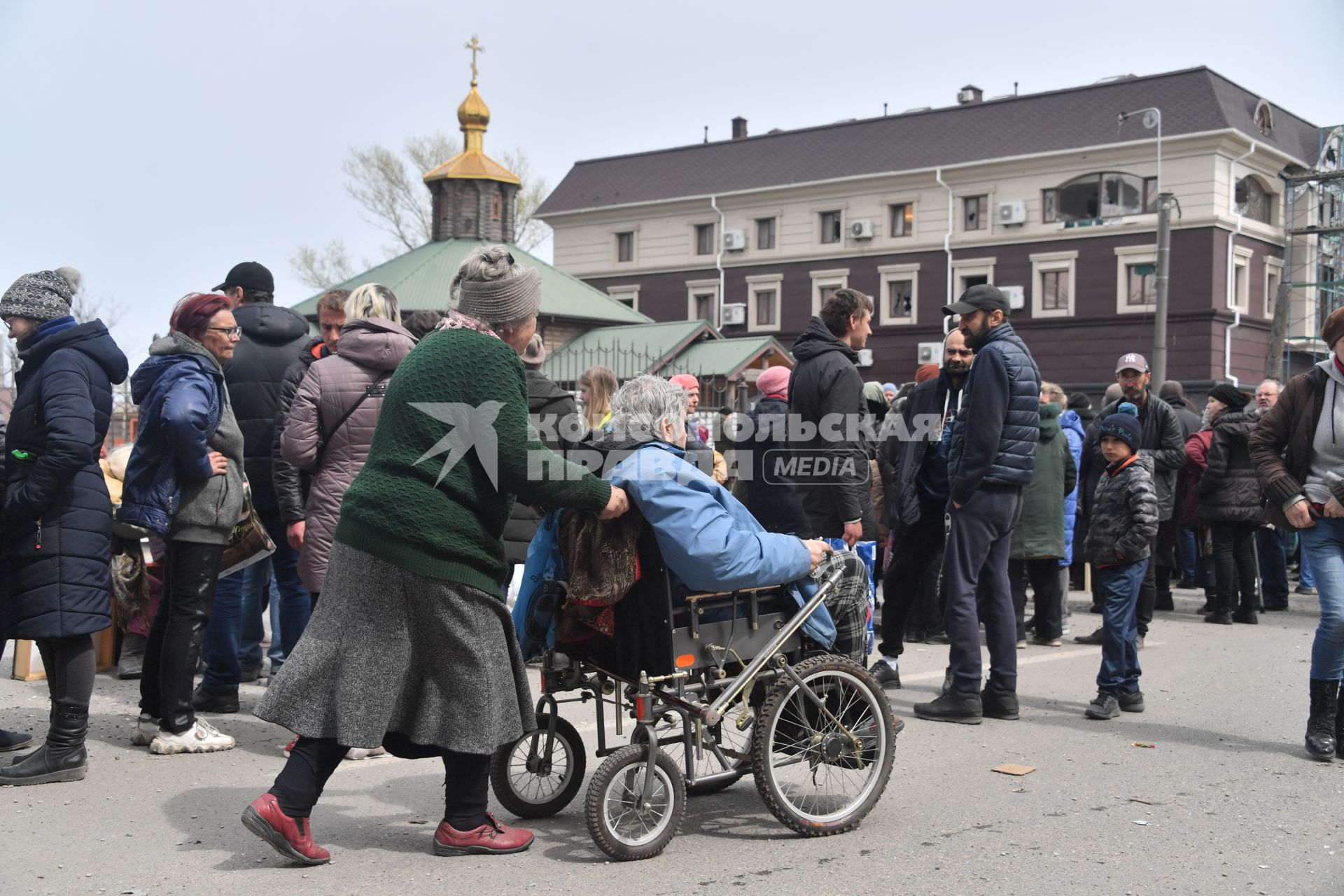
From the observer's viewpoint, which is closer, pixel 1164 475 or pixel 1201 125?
pixel 1164 475

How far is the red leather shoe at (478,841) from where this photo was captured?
4.53 meters

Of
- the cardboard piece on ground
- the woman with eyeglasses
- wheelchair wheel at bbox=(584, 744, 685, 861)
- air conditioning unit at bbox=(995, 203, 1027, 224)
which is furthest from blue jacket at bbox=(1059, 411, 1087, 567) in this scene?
air conditioning unit at bbox=(995, 203, 1027, 224)

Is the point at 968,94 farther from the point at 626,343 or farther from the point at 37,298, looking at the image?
the point at 37,298

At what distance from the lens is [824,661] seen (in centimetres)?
495

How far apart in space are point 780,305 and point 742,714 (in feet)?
154

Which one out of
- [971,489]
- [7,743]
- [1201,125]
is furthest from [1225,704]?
[1201,125]

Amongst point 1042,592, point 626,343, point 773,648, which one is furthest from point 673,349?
point 773,648

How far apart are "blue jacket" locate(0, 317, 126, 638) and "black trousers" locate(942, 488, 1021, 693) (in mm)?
4312

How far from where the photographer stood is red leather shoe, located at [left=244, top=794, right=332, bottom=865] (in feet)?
14.0

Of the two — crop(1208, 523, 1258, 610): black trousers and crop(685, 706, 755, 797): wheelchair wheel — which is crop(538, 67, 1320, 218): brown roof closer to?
crop(1208, 523, 1258, 610): black trousers

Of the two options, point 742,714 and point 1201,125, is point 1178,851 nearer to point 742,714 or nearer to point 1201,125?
point 742,714

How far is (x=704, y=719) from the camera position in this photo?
15.5 feet

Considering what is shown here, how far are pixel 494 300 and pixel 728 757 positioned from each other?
1.97 m

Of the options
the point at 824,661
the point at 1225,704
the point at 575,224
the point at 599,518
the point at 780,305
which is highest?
the point at 575,224
